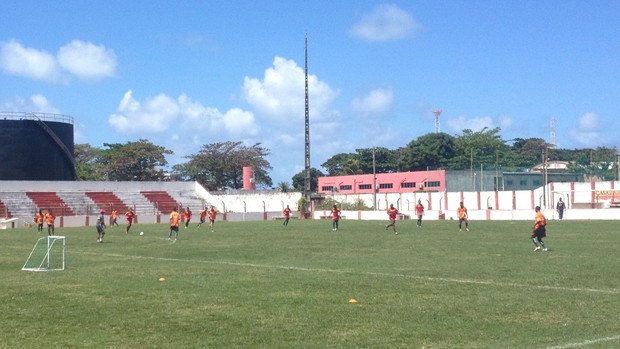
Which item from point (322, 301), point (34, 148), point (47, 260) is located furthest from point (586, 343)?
point (34, 148)

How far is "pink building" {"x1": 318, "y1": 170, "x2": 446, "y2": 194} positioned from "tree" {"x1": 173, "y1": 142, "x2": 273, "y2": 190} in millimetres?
12481

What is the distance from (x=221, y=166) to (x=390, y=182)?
31017 mm

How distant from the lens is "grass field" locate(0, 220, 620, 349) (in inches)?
451

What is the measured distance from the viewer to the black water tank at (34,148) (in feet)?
271

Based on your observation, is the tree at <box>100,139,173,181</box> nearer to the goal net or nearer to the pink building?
the pink building

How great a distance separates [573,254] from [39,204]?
64.3 metres

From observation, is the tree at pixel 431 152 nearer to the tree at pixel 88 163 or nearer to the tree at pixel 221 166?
the tree at pixel 221 166

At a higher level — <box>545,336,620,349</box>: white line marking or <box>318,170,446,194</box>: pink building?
<box>318,170,446,194</box>: pink building

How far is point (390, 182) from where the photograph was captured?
4375 inches

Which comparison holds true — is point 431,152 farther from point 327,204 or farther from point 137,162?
point 137,162

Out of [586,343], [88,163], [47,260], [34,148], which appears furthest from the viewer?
[88,163]

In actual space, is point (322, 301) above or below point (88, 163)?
below

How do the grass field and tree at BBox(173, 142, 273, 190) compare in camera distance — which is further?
tree at BBox(173, 142, 273, 190)

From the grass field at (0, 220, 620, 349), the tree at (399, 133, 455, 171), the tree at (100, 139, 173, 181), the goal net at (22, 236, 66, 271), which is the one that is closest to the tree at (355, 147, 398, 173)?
the tree at (399, 133, 455, 171)
